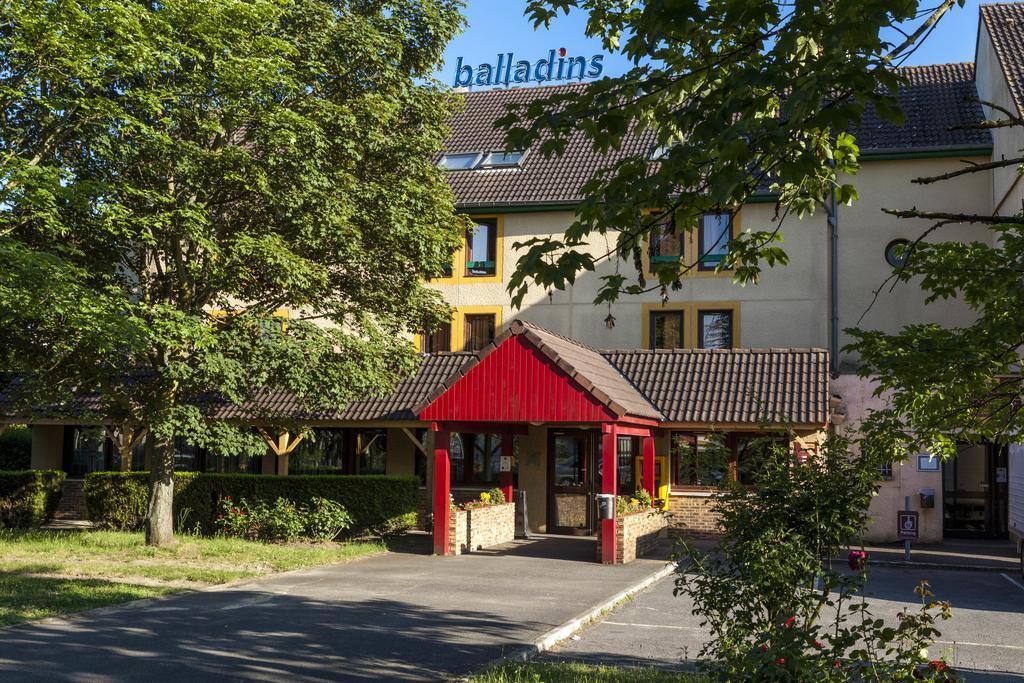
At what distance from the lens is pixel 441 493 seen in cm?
2034

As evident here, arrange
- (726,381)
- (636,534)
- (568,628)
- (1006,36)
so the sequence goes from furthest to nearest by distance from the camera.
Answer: (1006,36), (726,381), (636,534), (568,628)

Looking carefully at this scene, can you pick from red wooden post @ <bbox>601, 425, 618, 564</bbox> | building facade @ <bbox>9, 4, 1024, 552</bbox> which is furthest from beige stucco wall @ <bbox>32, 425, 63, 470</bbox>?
red wooden post @ <bbox>601, 425, 618, 564</bbox>

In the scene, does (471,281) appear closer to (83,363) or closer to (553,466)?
(553,466)

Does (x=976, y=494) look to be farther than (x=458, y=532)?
Yes

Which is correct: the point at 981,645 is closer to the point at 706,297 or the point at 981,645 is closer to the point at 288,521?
the point at 288,521

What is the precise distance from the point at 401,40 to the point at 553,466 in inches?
429

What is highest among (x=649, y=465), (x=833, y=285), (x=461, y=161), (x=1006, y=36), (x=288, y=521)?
(x=1006, y=36)

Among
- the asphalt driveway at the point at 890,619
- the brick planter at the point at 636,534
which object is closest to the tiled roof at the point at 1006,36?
the asphalt driveway at the point at 890,619

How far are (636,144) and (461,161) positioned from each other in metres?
5.39

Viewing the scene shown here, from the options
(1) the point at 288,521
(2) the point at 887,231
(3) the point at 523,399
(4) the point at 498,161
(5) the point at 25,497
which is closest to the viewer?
(3) the point at 523,399

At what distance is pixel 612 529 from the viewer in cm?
1917

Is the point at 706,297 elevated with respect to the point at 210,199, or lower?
lower

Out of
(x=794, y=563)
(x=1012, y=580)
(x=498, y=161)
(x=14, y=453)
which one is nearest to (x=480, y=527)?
(x=1012, y=580)

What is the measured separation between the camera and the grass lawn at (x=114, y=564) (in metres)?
13.7
